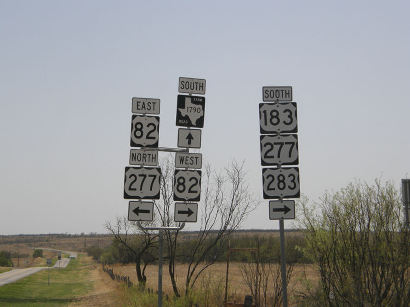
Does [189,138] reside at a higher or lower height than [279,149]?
higher

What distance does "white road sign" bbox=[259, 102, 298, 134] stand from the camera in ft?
25.8

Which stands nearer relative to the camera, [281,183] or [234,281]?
[281,183]

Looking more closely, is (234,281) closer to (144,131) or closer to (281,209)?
(144,131)

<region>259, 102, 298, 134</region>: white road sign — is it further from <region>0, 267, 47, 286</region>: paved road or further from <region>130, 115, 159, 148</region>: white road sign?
<region>0, 267, 47, 286</region>: paved road

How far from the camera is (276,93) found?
8.05 meters

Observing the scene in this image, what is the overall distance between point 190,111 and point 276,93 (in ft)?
5.60

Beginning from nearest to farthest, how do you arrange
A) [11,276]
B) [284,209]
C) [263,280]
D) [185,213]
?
[284,209] → [185,213] → [263,280] → [11,276]

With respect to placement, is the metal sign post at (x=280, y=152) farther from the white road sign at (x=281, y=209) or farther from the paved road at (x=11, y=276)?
the paved road at (x=11, y=276)

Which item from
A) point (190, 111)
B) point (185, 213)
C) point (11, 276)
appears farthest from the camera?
point (11, 276)

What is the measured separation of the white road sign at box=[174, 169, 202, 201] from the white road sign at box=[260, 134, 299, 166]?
138cm

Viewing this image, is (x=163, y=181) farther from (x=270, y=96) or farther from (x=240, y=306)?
(x=270, y=96)

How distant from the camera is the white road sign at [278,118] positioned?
310 inches

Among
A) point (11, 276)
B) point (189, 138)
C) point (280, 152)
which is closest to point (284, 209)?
point (280, 152)

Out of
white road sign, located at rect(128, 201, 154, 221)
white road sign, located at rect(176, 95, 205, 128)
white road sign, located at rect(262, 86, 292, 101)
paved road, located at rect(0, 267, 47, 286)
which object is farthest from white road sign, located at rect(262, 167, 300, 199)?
paved road, located at rect(0, 267, 47, 286)
